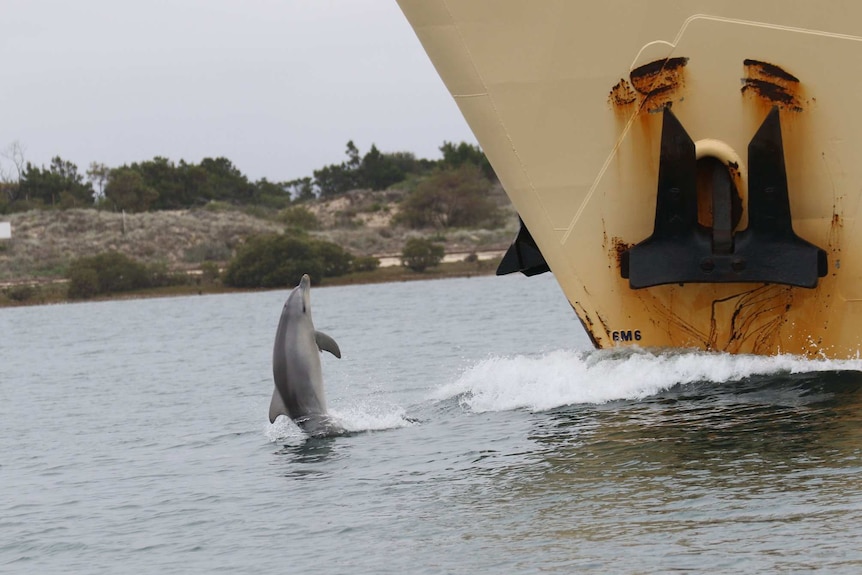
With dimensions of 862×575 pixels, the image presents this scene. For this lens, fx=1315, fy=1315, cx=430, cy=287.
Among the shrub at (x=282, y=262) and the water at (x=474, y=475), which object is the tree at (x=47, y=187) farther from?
the water at (x=474, y=475)

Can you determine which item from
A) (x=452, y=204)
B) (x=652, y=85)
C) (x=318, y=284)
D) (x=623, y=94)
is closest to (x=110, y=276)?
(x=318, y=284)

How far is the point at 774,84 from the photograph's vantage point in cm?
1288

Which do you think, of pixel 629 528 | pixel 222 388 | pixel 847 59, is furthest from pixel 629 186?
pixel 222 388

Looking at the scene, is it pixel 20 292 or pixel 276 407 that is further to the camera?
pixel 20 292

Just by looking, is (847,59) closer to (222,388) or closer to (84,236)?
(222,388)

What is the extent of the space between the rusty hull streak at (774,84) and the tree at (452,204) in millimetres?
85564

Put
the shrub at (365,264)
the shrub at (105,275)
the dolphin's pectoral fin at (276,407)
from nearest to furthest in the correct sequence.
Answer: the dolphin's pectoral fin at (276,407) < the shrub at (365,264) < the shrub at (105,275)

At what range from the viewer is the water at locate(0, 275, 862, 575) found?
865 cm

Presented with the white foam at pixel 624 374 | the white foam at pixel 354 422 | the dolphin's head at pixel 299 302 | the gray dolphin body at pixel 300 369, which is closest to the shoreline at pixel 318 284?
the white foam at pixel 354 422

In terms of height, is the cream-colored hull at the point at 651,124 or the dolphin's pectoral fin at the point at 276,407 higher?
the cream-colored hull at the point at 651,124

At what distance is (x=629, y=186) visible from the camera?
1356 centimetres

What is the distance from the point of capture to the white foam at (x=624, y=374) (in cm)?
1373

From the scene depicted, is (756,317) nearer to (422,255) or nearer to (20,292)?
(422,255)

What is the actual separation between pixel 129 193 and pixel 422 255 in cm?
3973
